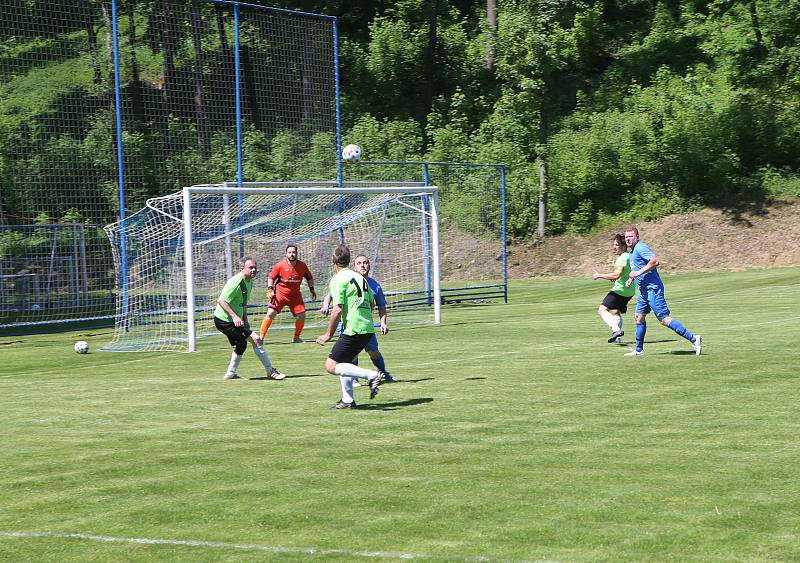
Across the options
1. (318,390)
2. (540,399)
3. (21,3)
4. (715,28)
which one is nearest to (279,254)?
(21,3)

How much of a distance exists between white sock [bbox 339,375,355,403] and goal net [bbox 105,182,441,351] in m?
8.30

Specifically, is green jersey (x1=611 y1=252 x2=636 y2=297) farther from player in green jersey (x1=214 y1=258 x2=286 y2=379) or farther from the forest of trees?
the forest of trees

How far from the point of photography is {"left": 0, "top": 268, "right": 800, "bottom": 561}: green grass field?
7.41 m

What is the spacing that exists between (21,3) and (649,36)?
104ft

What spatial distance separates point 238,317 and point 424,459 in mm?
6362

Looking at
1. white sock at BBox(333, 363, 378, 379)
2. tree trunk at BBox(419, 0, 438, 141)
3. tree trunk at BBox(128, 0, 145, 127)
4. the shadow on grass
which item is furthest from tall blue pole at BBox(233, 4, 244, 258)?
tree trunk at BBox(419, 0, 438, 141)

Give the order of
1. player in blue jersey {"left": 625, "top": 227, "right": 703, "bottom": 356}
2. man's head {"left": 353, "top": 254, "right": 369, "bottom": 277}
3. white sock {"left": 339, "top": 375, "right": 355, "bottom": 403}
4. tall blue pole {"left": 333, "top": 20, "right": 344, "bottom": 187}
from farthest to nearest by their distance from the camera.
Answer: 1. tall blue pole {"left": 333, "top": 20, "right": 344, "bottom": 187}
2. player in blue jersey {"left": 625, "top": 227, "right": 703, "bottom": 356}
3. man's head {"left": 353, "top": 254, "right": 369, "bottom": 277}
4. white sock {"left": 339, "top": 375, "right": 355, "bottom": 403}

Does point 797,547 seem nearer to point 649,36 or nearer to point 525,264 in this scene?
point 525,264

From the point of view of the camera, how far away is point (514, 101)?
4641 cm

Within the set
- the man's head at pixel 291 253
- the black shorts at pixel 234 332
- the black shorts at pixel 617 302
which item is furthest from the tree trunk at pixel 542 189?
the black shorts at pixel 234 332

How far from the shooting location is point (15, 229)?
2780 cm

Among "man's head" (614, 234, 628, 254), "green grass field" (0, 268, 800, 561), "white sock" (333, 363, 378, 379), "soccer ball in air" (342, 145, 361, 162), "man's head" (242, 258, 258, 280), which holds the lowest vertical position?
"green grass field" (0, 268, 800, 561)

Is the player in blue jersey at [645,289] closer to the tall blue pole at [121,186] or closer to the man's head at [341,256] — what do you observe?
the man's head at [341,256]

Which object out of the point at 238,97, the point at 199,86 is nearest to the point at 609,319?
the point at 238,97
